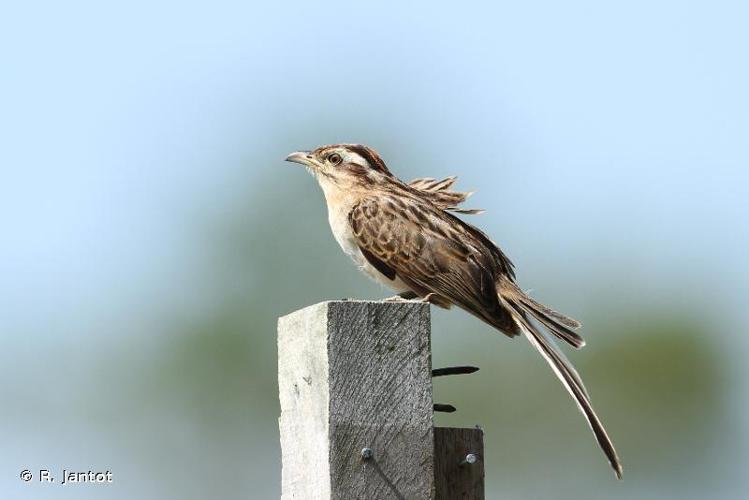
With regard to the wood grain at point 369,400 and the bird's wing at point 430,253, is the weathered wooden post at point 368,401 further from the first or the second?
the bird's wing at point 430,253

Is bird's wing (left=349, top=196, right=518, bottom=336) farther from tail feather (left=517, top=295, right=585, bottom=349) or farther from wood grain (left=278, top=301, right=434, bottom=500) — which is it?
wood grain (left=278, top=301, right=434, bottom=500)

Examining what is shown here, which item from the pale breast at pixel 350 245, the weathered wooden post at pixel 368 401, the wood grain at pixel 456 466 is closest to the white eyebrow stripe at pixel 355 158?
the pale breast at pixel 350 245

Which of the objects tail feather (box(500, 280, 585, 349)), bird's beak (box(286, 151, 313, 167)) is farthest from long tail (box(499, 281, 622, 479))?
bird's beak (box(286, 151, 313, 167))

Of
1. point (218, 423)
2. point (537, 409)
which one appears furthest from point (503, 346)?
point (218, 423)

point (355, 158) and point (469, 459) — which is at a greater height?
point (355, 158)

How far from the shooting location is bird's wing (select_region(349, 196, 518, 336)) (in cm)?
760

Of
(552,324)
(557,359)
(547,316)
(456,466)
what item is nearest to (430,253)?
(547,316)

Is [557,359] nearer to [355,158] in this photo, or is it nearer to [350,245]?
[350,245]

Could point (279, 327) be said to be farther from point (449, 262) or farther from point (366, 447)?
point (449, 262)

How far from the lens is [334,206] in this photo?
8555 millimetres

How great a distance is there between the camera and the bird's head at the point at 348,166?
860cm

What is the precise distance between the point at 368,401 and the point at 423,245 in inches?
112

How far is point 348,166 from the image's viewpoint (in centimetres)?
870

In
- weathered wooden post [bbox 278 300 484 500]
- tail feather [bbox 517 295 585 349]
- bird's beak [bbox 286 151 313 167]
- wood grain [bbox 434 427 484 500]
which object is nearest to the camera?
weathered wooden post [bbox 278 300 484 500]
